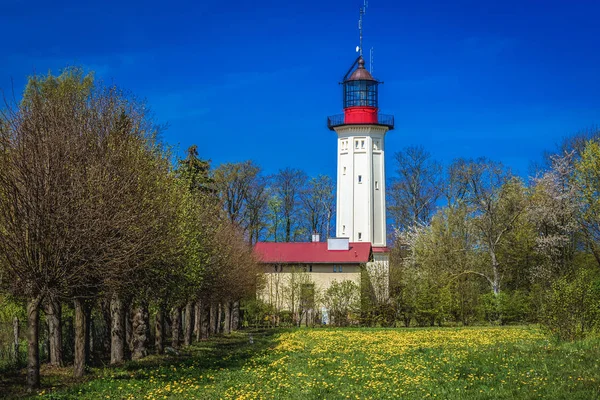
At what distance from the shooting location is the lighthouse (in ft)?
269

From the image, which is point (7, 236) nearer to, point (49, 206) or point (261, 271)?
point (49, 206)

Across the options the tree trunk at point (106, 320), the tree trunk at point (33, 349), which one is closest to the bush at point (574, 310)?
the tree trunk at point (33, 349)

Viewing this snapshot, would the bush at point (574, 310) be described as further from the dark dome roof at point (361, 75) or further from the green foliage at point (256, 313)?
the dark dome roof at point (361, 75)

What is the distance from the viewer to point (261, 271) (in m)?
71.1

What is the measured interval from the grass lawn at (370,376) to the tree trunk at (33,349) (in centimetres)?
52

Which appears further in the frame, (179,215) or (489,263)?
(489,263)

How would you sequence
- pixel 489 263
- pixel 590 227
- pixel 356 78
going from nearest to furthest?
1. pixel 590 227
2. pixel 489 263
3. pixel 356 78

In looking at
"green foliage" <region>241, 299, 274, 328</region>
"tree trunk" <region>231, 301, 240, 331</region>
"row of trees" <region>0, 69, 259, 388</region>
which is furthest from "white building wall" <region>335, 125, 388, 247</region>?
"row of trees" <region>0, 69, 259, 388</region>

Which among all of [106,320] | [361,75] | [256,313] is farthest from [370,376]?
[361,75]

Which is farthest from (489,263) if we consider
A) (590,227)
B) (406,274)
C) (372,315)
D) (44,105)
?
(44,105)

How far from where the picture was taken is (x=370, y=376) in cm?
2108

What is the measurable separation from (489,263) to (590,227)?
55.4 ft

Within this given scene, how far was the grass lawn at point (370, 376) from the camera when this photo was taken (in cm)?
1791

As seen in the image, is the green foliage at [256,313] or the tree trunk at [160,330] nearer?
Answer: the tree trunk at [160,330]
